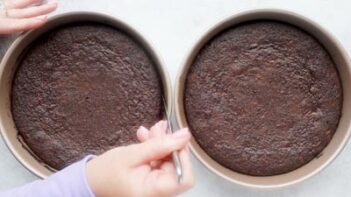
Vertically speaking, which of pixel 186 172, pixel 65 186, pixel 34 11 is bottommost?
pixel 65 186

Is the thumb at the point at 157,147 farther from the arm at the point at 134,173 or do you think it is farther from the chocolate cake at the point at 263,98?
the chocolate cake at the point at 263,98

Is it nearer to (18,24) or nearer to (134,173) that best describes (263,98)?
(134,173)

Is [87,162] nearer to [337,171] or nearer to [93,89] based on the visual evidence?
[93,89]

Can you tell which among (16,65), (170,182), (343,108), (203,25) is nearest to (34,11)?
(16,65)

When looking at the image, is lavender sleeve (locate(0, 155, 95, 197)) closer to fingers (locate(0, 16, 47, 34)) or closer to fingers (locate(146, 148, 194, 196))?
fingers (locate(146, 148, 194, 196))

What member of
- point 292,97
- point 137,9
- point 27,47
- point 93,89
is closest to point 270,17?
point 292,97
